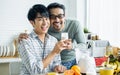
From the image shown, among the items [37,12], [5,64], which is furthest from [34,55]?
[5,64]

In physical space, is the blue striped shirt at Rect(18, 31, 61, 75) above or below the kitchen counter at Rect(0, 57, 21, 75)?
above

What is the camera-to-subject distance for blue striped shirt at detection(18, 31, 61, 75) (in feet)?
5.35

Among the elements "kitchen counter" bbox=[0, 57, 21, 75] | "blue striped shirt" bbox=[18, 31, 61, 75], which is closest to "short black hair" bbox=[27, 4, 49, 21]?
"blue striped shirt" bbox=[18, 31, 61, 75]

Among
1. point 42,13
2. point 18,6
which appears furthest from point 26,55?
point 18,6

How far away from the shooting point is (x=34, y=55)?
5.53ft

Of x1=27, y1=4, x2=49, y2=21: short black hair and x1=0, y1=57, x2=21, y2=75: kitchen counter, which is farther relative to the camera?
x1=0, y1=57, x2=21, y2=75: kitchen counter

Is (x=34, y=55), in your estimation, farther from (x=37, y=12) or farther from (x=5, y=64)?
(x=5, y=64)

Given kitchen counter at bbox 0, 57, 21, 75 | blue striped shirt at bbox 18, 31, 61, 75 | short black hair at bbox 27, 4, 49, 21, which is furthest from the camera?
kitchen counter at bbox 0, 57, 21, 75

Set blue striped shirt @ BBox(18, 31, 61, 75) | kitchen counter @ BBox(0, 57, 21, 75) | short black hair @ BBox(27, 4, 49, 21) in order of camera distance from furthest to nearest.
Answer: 1. kitchen counter @ BBox(0, 57, 21, 75)
2. short black hair @ BBox(27, 4, 49, 21)
3. blue striped shirt @ BBox(18, 31, 61, 75)

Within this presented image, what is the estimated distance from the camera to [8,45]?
13.0 ft

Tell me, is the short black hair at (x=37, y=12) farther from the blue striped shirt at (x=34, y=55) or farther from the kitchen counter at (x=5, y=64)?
the kitchen counter at (x=5, y=64)

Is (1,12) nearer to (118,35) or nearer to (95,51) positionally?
(95,51)

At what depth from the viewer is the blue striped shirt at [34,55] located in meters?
1.63

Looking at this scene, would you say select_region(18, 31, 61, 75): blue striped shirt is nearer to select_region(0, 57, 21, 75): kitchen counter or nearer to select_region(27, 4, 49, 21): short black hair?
select_region(27, 4, 49, 21): short black hair
